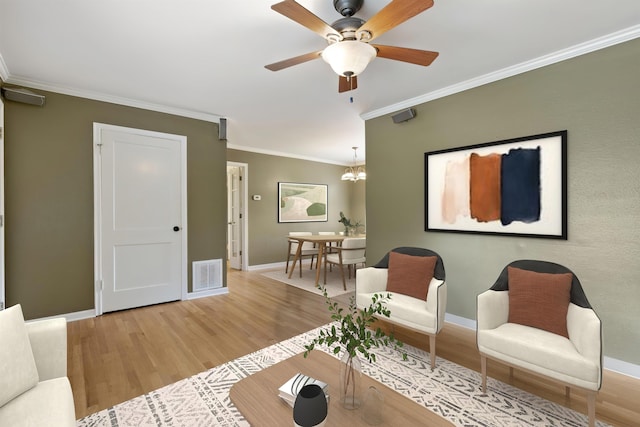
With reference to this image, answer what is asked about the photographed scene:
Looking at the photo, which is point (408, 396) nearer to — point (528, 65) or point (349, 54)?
point (349, 54)

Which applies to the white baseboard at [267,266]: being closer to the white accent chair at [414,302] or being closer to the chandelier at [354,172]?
the chandelier at [354,172]

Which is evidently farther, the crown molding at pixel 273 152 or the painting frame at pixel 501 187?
the crown molding at pixel 273 152

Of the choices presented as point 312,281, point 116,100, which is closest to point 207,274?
point 312,281

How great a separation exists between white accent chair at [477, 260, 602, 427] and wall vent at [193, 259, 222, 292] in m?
3.43

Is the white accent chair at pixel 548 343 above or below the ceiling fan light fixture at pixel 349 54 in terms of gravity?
below

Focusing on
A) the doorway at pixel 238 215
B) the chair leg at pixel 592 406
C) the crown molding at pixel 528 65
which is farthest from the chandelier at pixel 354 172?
the chair leg at pixel 592 406

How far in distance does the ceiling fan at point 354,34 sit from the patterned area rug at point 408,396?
195 cm

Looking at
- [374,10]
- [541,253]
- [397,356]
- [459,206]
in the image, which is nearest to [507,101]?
[459,206]

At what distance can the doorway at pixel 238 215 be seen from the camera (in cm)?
611

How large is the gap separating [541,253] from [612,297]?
1.79ft

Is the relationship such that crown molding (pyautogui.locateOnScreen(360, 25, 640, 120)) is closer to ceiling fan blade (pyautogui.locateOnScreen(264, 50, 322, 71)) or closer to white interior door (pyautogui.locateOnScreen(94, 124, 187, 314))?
ceiling fan blade (pyautogui.locateOnScreen(264, 50, 322, 71))

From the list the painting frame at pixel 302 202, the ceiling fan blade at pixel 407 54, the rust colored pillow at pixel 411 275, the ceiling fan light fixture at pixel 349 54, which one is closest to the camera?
the ceiling fan light fixture at pixel 349 54

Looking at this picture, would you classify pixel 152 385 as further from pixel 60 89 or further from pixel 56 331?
pixel 60 89

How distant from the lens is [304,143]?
5.73 metres
